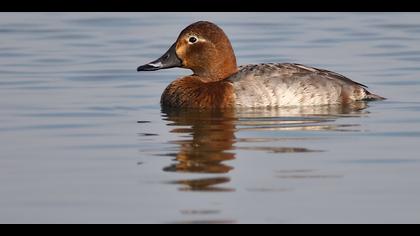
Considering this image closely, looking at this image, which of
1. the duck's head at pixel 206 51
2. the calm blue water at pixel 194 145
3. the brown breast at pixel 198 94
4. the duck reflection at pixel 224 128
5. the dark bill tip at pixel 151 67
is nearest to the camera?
→ the calm blue water at pixel 194 145

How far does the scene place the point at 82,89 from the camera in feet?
43.9

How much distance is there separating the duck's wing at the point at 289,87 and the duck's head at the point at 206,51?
19 cm

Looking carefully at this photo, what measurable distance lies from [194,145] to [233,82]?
242 cm

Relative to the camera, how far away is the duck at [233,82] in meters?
12.0

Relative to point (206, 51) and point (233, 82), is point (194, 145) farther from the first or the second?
point (206, 51)

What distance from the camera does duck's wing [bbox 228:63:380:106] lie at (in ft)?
39.3

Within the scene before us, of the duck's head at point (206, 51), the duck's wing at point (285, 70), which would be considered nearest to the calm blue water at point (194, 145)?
the duck's wing at point (285, 70)

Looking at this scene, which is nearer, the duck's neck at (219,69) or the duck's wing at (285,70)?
the duck's wing at (285,70)

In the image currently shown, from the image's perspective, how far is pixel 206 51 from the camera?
40.5 ft

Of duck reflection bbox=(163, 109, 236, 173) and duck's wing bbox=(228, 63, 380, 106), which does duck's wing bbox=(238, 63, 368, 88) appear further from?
duck reflection bbox=(163, 109, 236, 173)

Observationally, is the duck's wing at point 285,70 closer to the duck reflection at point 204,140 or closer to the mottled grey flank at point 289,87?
the mottled grey flank at point 289,87

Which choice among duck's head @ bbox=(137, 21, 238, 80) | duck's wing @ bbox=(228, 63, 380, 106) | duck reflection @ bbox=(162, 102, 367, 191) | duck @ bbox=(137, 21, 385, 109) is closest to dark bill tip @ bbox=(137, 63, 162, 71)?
duck @ bbox=(137, 21, 385, 109)

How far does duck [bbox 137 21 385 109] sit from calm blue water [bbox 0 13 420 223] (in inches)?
11.4

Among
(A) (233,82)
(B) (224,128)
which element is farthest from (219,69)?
(B) (224,128)
